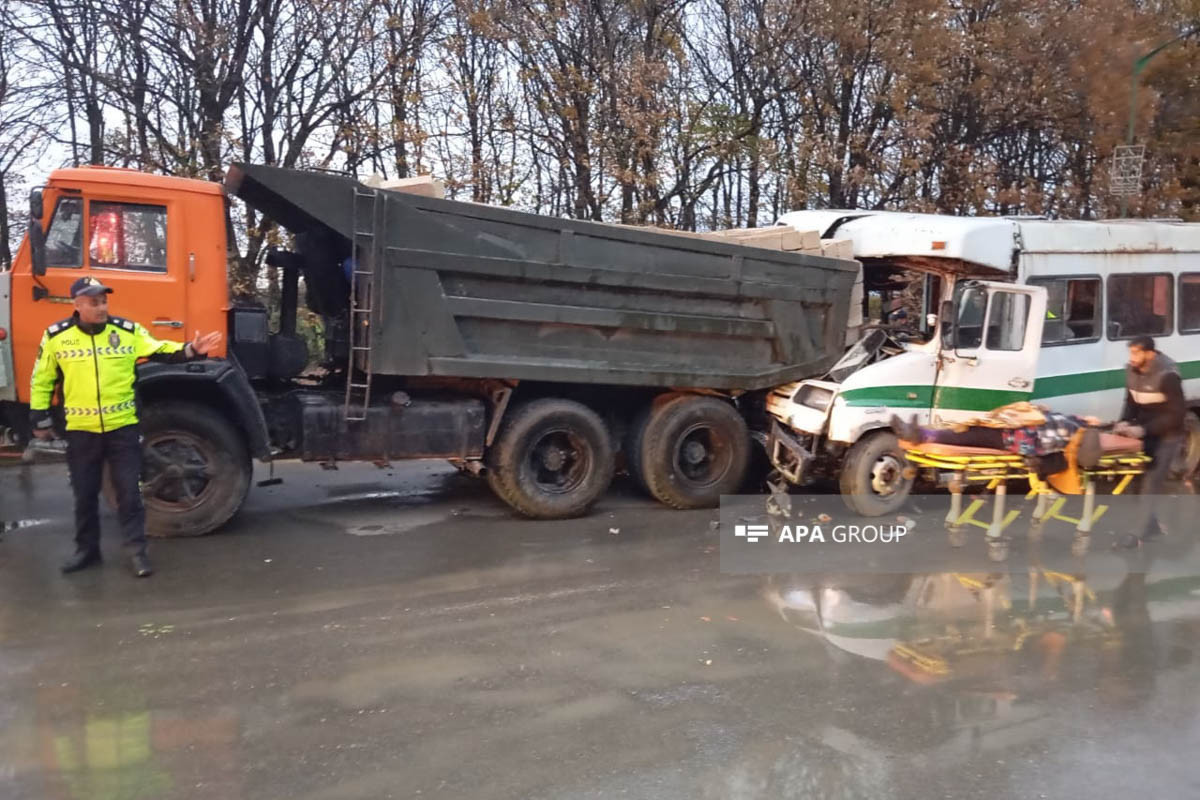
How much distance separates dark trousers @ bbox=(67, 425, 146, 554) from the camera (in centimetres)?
584

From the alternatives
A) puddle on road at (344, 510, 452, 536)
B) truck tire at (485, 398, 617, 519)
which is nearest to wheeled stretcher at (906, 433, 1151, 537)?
truck tire at (485, 398, 617, 519)

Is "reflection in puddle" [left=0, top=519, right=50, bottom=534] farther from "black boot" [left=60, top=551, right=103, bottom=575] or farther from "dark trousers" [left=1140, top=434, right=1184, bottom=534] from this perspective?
"dark trousers" [left=1140, top=434, right=1184, bottom=534]

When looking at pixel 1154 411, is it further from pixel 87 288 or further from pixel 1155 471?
pixel 87 288

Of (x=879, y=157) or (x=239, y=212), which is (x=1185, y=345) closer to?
(x=879, y=157)

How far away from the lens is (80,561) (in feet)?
19.6

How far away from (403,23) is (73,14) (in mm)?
4570

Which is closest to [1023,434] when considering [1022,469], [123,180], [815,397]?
[1022,469]

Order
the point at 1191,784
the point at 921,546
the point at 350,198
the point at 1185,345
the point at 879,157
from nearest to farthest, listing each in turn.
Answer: the point at 1191,784
the point at 350,198
the point at 921,546
the point at 1185,345
the point at 879,157

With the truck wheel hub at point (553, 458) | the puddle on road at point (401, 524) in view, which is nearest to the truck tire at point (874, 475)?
the truck wheel hub at point (553, 458)

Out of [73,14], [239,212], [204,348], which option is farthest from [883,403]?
[73,14]

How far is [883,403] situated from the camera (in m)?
7.67

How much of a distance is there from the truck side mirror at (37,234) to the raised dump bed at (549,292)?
1.23 metres

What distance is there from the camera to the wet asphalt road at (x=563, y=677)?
3607 mm

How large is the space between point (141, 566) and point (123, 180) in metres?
2.68
